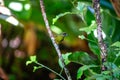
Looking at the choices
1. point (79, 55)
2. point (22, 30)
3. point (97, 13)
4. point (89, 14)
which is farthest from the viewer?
point (22, 30)

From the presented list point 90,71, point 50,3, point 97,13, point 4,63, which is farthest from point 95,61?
point 4,63

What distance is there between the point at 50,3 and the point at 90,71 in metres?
0.88

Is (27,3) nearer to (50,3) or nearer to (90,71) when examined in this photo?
(50,3)

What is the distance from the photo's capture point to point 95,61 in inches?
43.6

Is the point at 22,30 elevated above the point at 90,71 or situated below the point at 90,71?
below

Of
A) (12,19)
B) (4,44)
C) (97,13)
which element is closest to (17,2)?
(12,19)

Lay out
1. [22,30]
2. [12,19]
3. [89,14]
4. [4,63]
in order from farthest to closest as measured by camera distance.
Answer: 1. [22,30]
2. [4,63]
3. [12,19]
4. [89,14]

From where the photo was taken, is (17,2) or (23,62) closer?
(17,2)

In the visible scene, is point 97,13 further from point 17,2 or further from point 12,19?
point 17,2

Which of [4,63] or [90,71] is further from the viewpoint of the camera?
[4,63]

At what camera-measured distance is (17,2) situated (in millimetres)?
1884

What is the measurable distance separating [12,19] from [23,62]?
2.26 feet

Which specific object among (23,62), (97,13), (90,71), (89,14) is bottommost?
(23,62)

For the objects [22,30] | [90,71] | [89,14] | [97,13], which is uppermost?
[97,13]
